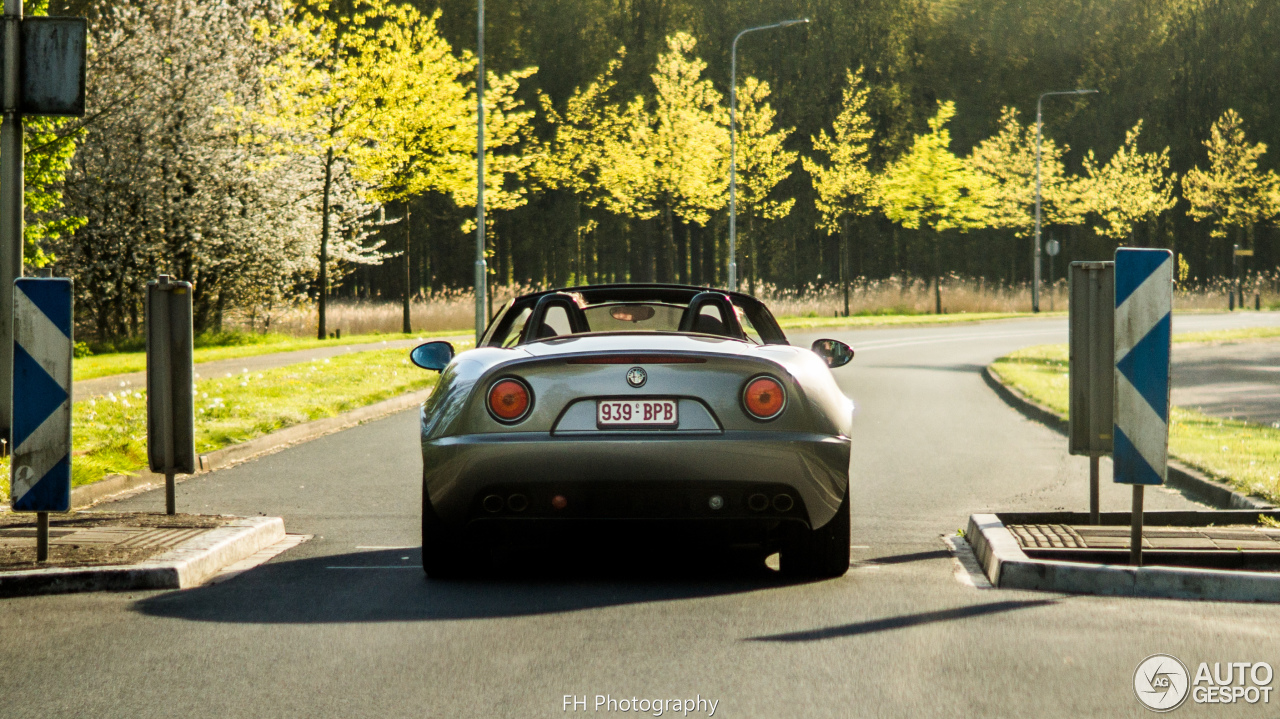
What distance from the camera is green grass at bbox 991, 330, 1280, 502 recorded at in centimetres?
917

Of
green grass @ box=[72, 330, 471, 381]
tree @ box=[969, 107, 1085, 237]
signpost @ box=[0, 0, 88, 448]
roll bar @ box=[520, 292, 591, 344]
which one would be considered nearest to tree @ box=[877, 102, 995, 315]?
tree @ box=[969, 107, 1085, 237]

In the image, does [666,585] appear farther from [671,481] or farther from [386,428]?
[386,428]

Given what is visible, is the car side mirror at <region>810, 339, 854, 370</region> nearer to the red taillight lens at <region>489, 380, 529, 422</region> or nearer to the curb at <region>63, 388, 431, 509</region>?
the red taillight lens at <region>489, 380, 529, 422</region>

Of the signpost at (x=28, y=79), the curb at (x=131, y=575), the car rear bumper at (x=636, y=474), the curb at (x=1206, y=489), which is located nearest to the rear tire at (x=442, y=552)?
the car rear bumper at (x=636, y=474)

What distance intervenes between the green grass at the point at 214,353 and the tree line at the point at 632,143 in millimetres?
2173

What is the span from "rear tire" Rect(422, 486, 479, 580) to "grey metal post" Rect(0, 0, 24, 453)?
4.71 meters

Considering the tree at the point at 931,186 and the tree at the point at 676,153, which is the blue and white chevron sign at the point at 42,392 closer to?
the tree at the point at 676,153

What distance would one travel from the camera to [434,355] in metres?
7.16

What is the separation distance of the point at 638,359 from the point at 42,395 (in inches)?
110

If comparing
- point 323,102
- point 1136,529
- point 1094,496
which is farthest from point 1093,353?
Answer: point 323,102

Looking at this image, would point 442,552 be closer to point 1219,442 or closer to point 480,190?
point 1219,442

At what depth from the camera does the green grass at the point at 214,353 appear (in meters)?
20.2

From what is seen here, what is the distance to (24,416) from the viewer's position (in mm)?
6285

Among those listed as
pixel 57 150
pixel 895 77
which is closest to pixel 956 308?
pixel 895 77
